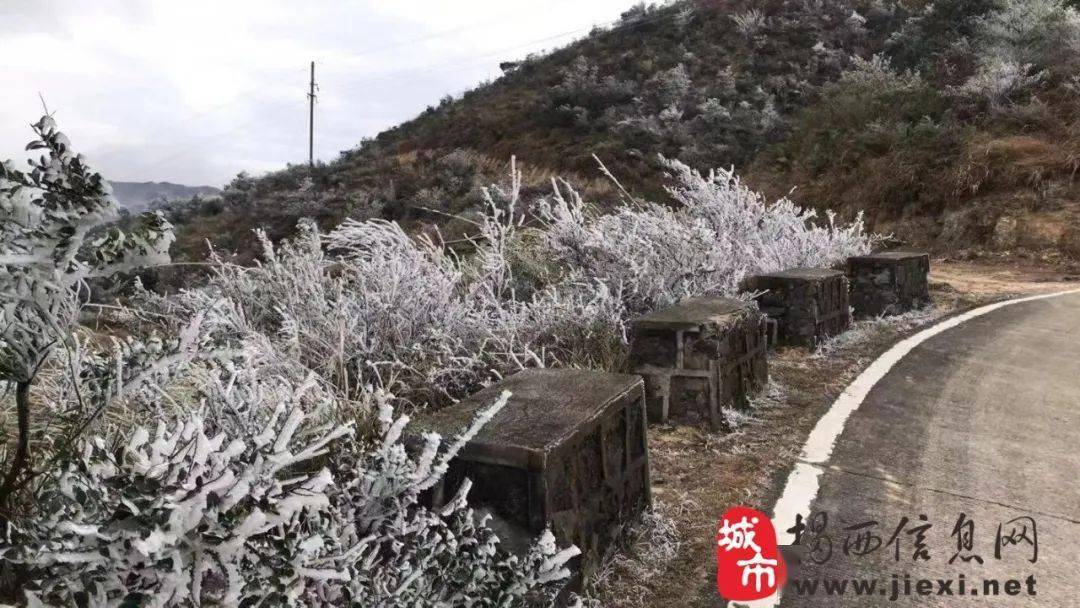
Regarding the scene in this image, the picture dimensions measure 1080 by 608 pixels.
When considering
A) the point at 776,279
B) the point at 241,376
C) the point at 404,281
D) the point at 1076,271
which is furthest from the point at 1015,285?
the point at 241,376

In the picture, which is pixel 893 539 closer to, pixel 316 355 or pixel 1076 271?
pixel 316 355

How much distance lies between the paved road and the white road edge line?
63 millimetres

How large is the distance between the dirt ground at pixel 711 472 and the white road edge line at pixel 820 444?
0.06 m

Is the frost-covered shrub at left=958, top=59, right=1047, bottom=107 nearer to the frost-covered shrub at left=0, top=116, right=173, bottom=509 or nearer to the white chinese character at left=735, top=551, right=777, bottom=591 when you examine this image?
the white chinese character at left=735, top=551, right=777, bottom=591

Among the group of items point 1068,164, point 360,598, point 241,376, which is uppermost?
point 1068,164

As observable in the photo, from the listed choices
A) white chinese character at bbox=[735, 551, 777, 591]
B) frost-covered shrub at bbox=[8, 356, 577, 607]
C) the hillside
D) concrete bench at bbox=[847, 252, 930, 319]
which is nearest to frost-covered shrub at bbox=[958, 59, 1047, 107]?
the hillside

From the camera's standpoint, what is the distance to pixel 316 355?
4.73 meters

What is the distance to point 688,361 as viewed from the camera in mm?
4773

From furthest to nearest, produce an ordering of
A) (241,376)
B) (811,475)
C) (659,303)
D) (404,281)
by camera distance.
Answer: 1. (659,303)
2. (404,281)
3. (811,475)
4. (241,376)

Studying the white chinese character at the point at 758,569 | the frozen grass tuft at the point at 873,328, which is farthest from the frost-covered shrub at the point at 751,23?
the white chinese character at the point at 758,569

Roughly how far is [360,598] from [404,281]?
3390mm

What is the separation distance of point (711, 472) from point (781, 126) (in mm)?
22723

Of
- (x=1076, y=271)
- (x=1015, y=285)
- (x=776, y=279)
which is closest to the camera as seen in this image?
(x=776, y=279)

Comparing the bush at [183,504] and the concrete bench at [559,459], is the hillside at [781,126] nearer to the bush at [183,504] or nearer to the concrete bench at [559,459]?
the concrete bench at [559,459]
